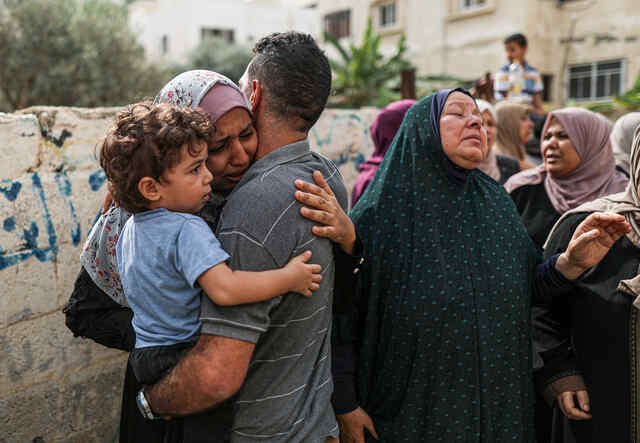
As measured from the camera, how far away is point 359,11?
19828mm

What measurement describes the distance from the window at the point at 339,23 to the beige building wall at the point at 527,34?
3.90 metres

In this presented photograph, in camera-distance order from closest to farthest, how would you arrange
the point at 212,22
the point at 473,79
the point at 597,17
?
the point at 597,17, the point at 473,79, the point at 212,22

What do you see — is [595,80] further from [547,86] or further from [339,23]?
[339,23]

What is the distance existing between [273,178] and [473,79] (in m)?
15.8

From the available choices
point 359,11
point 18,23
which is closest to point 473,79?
point 359,11

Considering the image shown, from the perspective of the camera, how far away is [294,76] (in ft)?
4.59

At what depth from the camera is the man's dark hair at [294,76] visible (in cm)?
140

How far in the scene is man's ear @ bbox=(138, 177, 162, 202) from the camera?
1.29 metres

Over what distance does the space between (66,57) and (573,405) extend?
14196mm

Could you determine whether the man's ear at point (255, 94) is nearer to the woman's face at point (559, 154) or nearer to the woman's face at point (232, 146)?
the woman's face at point (232, 146)

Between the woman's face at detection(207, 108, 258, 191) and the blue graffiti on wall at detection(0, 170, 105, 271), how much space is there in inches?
51.7

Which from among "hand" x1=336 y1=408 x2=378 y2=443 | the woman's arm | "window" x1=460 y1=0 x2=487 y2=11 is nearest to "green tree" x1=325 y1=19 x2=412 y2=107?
"window" x1=460 y1=0 x2=487 y2=11

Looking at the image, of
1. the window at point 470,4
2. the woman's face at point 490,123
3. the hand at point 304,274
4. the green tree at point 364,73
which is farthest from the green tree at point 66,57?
the hand at point 304,274

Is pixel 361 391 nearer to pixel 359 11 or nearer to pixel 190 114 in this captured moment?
pixel 190 114
